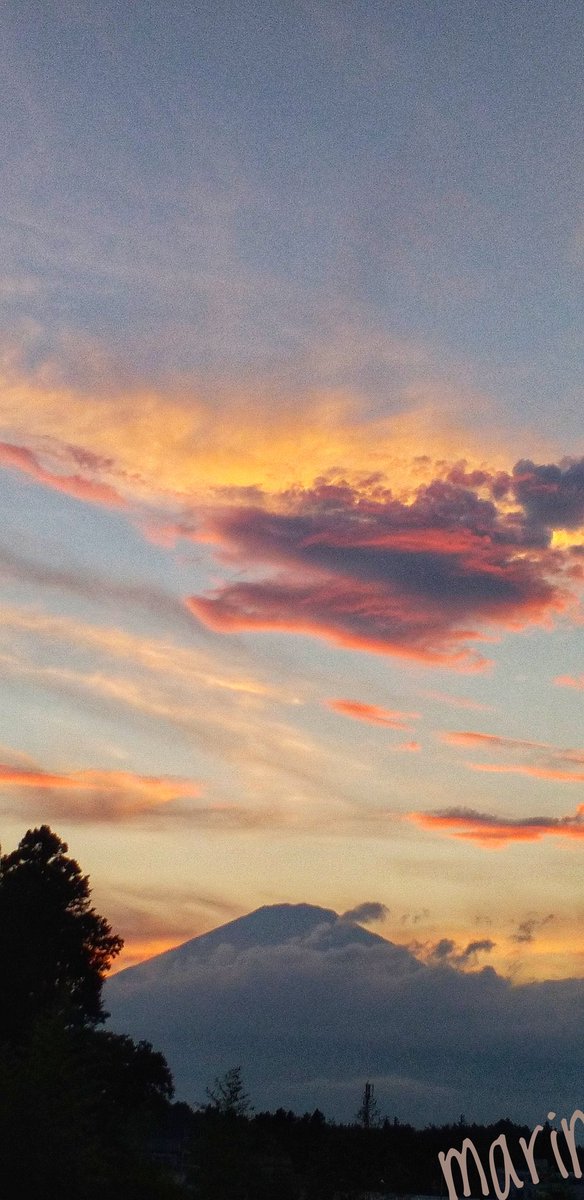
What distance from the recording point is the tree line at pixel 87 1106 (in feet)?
126

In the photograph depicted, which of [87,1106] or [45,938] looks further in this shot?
[45,938]

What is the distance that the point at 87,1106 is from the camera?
1732 inches

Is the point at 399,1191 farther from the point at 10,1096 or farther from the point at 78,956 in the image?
the point at 10,1096

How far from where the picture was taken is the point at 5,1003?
7538 centimetres

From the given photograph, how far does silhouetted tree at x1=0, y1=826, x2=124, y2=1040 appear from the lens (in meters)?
76.1

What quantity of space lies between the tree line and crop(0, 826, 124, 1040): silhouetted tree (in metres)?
0.08

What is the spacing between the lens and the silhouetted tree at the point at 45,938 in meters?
76.1

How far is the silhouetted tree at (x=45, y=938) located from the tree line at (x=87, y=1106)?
82 millimetres

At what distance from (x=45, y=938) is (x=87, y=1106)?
3844 centimetres

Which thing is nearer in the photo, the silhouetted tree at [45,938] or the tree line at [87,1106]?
the tree line at [87,1106]

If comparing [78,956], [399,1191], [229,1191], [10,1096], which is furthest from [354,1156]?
[10,1096]

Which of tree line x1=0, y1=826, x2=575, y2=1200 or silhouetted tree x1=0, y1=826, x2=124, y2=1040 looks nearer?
tree line x1=0, y1=826, x2=575, y2=1200

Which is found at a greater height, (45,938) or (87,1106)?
(45,938)

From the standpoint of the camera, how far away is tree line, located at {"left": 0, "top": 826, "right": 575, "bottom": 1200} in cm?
3844
